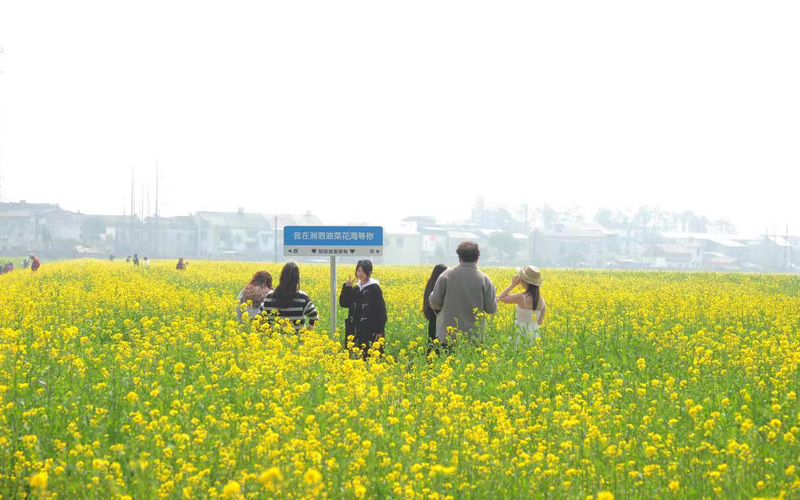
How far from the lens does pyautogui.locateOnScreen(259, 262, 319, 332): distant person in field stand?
8.74m

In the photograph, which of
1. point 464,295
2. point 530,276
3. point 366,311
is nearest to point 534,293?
point 530,276

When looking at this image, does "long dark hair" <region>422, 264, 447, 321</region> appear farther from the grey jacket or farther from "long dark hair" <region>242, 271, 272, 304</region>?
"long dark hair" <region>242, 271, 272, 304</region>

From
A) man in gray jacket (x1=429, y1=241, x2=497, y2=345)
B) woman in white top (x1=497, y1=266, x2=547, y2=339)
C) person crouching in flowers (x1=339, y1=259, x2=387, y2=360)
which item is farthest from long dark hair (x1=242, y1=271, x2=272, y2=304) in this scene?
woman in white top (x1=497, y1=266, x2=547, y2=339)

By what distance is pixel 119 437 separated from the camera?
213 inches

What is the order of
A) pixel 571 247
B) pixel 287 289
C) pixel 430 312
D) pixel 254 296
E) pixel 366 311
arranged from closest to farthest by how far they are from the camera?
pixel 287 289 < pixel 366 311 < pixel 254 296 < pixel 430 312 < pixel 571 247

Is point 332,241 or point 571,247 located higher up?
point 332,241

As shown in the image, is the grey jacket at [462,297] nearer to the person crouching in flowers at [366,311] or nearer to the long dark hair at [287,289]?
the person crouching in flowers at [366,311]

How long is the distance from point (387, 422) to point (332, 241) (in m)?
4.99

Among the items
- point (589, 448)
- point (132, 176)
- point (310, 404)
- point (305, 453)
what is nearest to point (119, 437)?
point (310, 404)

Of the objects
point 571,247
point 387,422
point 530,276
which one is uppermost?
point 530,276

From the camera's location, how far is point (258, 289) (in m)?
9.31

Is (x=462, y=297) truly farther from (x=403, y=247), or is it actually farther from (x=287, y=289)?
(x=403, y=247)

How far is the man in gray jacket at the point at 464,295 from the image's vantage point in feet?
Answer: 28.1

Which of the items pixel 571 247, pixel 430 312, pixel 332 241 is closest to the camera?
pixel 430 312
